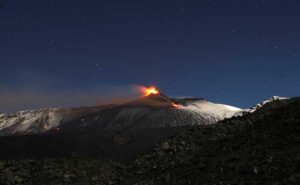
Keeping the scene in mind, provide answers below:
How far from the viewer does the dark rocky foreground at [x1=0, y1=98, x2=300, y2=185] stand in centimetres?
1989

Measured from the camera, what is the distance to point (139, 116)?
373 ft

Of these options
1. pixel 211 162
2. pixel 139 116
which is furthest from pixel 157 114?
pixel 211 162

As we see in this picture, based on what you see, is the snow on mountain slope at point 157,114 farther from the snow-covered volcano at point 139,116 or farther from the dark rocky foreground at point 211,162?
the dark rocky foreground at point 211,162

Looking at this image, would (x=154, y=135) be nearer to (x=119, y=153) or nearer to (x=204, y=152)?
Result: (x=119, y=153)

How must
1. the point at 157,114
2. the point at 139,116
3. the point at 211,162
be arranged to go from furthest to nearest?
the point at 139,116, the point at 157,114, the point at 211,162

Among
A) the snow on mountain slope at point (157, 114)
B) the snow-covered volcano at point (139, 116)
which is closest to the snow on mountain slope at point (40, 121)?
the snow-covered volcano at point (139, 116)

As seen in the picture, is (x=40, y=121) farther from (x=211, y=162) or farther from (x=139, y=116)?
(x=211, y=162)

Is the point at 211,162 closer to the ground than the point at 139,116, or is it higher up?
closer to the ground

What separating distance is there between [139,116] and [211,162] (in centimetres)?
9079

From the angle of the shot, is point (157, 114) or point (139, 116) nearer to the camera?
point (157, 114)

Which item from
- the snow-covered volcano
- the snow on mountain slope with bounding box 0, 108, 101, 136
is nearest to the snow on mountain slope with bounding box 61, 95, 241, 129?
the snow-covered volcano

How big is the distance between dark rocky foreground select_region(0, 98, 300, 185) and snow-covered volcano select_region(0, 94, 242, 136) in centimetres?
6647

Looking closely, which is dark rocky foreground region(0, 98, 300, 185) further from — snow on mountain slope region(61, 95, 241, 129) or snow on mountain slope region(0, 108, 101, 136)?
snow on mountain slope region(0, 108, 101, 136)

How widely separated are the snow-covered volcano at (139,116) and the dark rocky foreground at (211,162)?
66.5m
